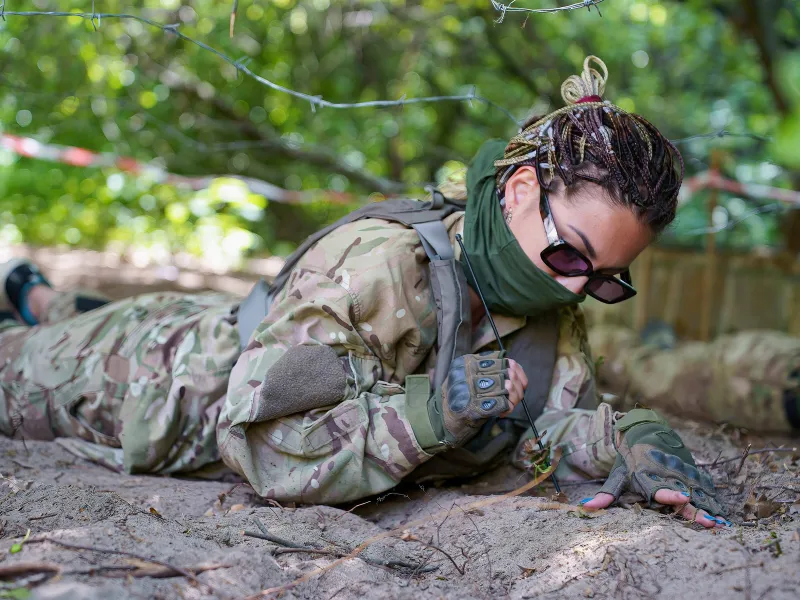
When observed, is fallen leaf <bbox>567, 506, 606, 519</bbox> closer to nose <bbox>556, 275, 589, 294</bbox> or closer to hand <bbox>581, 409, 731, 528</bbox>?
hand <bbox>581, 409, 731, 528</bbox>

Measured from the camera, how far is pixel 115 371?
2393 millimetres

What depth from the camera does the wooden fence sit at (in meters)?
6.56

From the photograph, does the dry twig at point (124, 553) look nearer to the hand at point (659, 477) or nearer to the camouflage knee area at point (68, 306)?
the hand at point (659, 477)

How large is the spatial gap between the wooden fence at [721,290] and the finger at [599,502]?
4929 millimetres

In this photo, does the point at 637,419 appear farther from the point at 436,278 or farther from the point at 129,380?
the point at 129,380

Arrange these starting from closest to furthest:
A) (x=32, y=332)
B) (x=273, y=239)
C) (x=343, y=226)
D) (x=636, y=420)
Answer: (x=636, y=420)
(x=343, y=226)
(x=32, y=332)
(x=273, y=239)

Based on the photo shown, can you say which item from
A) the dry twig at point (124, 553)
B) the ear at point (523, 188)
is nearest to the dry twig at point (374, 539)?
the dry twig at point (124, 553)

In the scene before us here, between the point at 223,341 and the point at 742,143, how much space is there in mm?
6825

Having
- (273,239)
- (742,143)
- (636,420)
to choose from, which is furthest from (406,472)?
(273,239)

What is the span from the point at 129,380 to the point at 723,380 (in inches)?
111

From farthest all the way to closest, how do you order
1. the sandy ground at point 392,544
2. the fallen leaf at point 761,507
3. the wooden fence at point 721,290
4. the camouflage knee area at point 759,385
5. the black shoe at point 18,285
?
the wooden fence at point 721,290, the camouflage knee area at point 759,385, the black shoe at point 18,285, the fallen leaf at point 761,507, the sandy ground at point 392,544

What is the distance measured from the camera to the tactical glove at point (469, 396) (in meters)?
1.79

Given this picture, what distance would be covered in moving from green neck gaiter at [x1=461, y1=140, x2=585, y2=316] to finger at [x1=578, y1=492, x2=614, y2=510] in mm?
511

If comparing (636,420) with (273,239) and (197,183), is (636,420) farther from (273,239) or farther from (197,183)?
(273,239)
